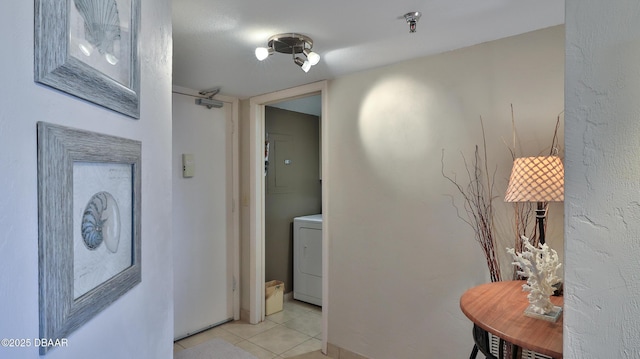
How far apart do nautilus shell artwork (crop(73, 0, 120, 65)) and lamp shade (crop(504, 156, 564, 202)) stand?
1501mm

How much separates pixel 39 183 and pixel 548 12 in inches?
76.8

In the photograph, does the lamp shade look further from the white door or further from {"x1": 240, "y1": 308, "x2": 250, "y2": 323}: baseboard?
{"x1": 240, "y1": 308, "x2": 250, "y2": 323}: baseboard

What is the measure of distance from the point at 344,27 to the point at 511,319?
1486mm

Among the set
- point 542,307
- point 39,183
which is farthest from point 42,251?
point 542,307

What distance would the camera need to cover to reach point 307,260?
3.61m

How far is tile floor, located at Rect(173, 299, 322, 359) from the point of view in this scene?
8.85 ft

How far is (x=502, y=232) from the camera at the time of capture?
1814mm

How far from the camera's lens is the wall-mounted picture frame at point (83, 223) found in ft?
1.63

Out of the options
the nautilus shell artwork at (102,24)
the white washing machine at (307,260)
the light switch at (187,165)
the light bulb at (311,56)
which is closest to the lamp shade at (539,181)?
the light bulb at (311,56)

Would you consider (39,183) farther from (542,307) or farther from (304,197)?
(304,197)

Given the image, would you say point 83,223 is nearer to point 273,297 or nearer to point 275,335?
point 275,335

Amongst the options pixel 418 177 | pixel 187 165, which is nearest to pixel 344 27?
pixel 418 177

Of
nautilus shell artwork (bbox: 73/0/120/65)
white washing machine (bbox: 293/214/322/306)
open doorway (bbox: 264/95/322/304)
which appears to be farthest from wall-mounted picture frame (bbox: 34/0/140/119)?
white washing machine (bbox: 293/214/322/306)

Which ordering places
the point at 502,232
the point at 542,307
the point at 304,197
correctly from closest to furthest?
1. the point at 542,307
2. the point at 502,232
3. the point at 304,197
